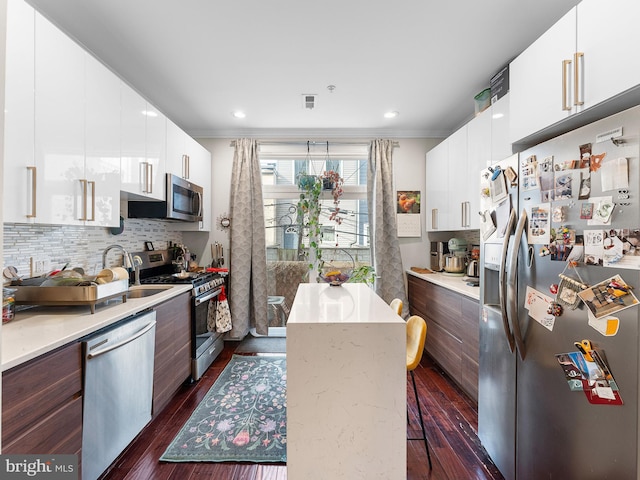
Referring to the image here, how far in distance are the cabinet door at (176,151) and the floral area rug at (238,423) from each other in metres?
1.97

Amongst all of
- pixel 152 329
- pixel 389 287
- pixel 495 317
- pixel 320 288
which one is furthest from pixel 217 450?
pixel 389 287

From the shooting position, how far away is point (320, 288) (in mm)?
1912

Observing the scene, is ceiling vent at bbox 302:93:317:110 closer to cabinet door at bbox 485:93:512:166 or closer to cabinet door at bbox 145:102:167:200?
cabinet door at bbox 145:102:167:200

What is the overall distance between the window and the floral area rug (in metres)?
1.53

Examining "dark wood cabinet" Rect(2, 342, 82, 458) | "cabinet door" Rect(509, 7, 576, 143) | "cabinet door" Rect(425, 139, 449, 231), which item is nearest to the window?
"cabinet door" Rect(425, 139, 449, 231)

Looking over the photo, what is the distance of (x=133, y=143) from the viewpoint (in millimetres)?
2129

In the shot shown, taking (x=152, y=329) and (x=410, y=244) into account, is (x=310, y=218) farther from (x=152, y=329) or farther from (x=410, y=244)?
(x=152, y=329)

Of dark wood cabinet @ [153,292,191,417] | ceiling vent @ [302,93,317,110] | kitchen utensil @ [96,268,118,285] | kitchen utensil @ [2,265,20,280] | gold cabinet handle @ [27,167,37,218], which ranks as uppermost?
ceiling vent @ [302,93,317,110]

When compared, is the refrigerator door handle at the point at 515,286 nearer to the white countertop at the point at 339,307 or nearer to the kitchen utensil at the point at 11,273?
the white countertop at the point at 339,307

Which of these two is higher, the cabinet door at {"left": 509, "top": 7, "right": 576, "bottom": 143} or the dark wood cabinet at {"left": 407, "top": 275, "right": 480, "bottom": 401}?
the cabinet door at {"left": 509, "top": 7, "right": 576, "bottom": 143}

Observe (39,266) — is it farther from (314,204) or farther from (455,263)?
(455,263)

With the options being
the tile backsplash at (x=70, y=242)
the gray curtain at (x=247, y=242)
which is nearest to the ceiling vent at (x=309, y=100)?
the gray curtain at (x=247, y=242)

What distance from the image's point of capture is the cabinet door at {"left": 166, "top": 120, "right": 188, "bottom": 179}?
266 centimetres

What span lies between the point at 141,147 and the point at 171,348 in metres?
1.53
